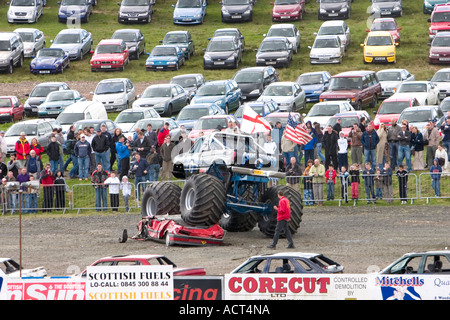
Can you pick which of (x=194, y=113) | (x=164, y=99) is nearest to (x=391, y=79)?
(x=164, y=99)

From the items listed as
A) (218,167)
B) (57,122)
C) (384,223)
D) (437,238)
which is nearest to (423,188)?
(384,223)

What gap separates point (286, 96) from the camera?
3953cm

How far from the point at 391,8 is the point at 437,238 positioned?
114ft

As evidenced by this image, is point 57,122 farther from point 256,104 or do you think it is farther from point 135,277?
point 135,277

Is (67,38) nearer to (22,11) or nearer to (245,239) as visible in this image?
(22,11)

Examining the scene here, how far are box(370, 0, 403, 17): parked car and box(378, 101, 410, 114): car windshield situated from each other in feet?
68.4

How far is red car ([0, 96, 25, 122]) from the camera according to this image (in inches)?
1572

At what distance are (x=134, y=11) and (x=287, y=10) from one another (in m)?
9.02

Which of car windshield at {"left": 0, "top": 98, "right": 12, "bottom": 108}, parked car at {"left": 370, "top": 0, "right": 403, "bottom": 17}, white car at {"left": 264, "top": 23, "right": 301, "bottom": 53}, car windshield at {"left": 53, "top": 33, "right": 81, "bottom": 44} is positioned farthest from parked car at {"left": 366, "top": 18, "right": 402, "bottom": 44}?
car windshield at {"left": 0, "top": 98, "right": 12, "bottom": 108}

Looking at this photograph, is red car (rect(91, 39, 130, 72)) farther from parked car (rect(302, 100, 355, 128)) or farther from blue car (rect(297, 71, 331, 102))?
parked car (rect(302, 100, 355, 128))

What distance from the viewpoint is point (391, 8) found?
5591 centimetres

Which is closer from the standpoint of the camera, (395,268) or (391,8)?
(395,268)

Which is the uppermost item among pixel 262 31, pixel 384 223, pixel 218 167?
pixel 262 31

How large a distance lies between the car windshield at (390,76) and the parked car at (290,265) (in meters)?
26.5
